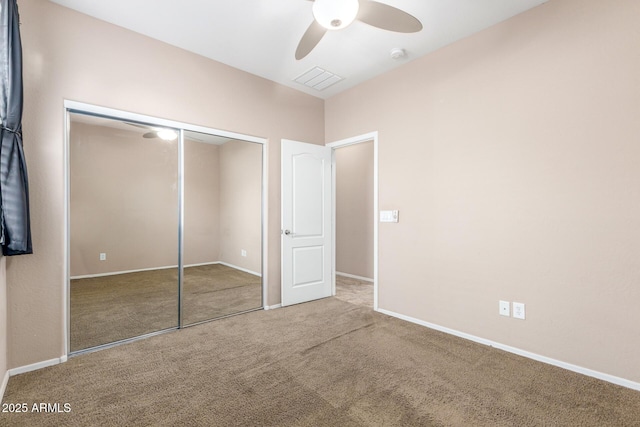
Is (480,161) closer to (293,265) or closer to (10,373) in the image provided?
(293,265)

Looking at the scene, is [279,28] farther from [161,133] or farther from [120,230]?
[120,230]

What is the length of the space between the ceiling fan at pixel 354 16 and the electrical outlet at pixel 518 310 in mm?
2324

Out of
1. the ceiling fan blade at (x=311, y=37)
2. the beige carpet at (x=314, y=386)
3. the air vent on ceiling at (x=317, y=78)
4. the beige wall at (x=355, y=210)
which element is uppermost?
the air vent on ceiling at (x=317, y=78)

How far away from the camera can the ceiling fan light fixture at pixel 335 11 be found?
179cm

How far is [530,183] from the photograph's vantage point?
2.44 meters

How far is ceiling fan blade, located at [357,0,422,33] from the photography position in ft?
6.36

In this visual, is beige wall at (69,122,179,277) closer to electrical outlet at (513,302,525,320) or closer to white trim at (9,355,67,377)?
white trim at (9,355,67,377)

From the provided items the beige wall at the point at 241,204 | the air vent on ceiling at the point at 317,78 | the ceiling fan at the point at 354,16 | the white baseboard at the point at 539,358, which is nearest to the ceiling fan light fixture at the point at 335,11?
the ceiling fan at the point at 354,16

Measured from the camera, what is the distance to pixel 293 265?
3.83 metres

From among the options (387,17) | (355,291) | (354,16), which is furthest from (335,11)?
(355,291)

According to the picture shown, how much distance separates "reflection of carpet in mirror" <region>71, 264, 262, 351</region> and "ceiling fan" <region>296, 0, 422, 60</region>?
260cm

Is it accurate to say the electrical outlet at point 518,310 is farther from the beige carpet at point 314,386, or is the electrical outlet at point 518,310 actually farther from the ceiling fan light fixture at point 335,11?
the ceiling fan light fixture at point 335,11

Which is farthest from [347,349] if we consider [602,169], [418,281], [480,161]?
[602,169]

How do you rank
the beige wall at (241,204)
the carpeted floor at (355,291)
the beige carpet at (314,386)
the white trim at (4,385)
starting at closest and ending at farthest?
the beige carpet at (314,386), the white trim at (4,385), the beige wall at (241,204), the carpeted floor at (355,291)
